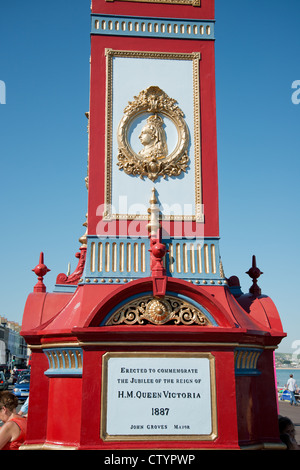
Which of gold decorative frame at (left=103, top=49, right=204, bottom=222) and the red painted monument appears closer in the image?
the red painted monument

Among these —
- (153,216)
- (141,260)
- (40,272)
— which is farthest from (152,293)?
(40,272)

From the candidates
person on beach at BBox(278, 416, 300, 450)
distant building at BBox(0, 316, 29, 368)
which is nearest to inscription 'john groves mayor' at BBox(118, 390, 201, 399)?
person on beach at BBox(278, 416, 300, 450)

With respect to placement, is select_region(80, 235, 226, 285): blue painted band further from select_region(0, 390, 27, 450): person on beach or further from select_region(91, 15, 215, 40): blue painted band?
select_region(91, 15, 215, 40): blue painted band

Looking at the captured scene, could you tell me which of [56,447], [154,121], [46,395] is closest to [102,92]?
[154,121]

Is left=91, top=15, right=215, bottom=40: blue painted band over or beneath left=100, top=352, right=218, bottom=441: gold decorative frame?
over

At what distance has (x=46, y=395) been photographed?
970 centimetres

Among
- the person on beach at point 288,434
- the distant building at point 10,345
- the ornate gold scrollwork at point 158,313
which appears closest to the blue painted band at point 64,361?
the ornate gold scrollwork at point 158,313

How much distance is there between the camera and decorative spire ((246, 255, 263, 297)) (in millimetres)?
11078

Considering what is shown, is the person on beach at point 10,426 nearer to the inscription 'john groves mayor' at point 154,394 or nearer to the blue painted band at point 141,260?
the inscription 'john groves mayor' at point 154,394

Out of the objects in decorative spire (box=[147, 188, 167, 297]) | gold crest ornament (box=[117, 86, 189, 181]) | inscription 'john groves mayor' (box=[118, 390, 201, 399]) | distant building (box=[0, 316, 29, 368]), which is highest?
distant building (box=[0, 316, 29, 368])

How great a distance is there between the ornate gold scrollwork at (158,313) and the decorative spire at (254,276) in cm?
232

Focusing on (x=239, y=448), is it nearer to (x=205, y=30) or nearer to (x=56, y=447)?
(x=56, y=447)

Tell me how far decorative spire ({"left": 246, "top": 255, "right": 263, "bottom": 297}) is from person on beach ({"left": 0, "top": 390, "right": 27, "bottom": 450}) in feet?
18.8

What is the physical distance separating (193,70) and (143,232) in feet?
12.3
